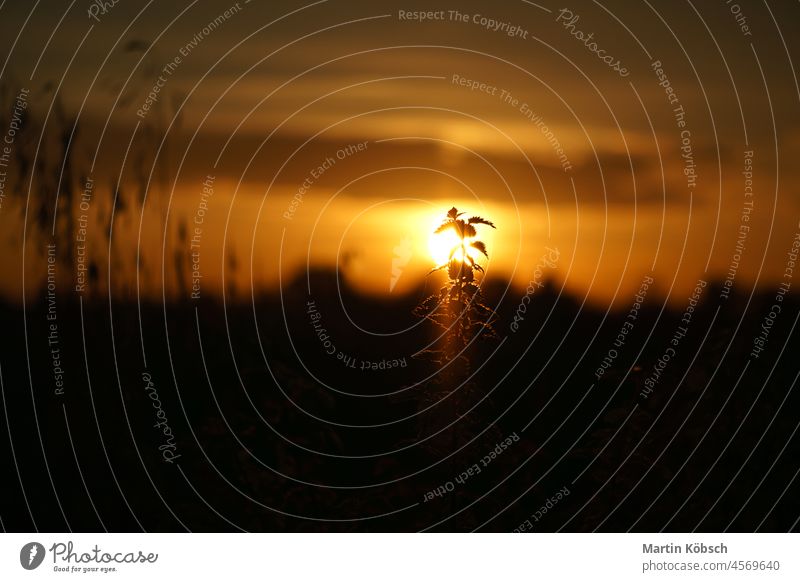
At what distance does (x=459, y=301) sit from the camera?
673 inches

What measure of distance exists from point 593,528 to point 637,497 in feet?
4.43

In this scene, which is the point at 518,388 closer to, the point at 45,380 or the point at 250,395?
the point at 250,395

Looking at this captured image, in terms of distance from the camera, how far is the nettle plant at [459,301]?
17.0 meters

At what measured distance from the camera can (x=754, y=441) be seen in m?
22.9

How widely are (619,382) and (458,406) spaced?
3.26 meters

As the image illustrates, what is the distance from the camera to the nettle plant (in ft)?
55.6

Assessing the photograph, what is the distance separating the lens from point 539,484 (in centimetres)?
2205

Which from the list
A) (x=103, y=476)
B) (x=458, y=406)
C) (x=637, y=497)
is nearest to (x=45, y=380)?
(x=103, y=476)

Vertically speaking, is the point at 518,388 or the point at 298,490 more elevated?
the point at 518,388

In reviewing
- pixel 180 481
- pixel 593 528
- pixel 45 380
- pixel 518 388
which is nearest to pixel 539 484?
pixel 593 528
